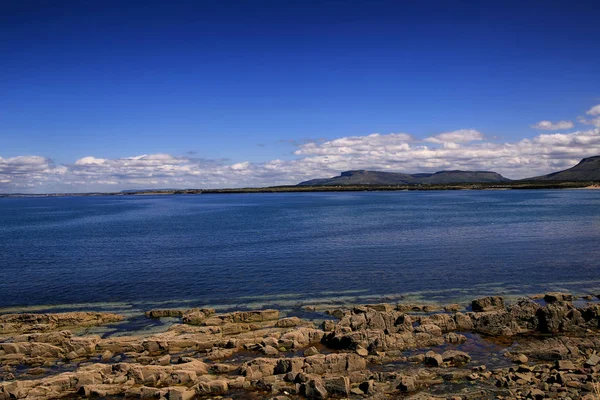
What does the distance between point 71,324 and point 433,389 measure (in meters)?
26.2

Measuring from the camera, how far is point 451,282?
4119 cm

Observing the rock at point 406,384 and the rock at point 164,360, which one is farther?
the rock at point 164,360

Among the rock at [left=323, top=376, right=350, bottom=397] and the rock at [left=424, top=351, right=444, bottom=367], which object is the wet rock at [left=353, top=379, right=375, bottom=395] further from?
the rock at [left=424, top=351, right=444, bottom=367]

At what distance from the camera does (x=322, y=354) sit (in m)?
24.7

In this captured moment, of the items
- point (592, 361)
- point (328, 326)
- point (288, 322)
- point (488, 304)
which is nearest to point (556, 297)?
point (488, 304)

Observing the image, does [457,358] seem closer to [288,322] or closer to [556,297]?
[288,322]

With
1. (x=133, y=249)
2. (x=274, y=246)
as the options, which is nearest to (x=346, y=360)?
(x=274, y=246)

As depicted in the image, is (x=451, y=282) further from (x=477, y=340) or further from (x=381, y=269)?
(x=477, y=340)

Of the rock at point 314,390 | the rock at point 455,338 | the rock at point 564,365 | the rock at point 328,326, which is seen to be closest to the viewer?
the rock at point 314,390

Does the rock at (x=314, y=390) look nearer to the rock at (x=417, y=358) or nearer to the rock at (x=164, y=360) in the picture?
the rock at (x=417, y=358)

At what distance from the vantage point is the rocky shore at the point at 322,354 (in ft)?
67.5

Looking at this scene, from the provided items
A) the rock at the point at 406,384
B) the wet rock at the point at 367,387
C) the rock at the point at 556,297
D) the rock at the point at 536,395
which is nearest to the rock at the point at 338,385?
the wet rock at the point at 367,387

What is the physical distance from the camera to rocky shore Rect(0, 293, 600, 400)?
20.6 meters

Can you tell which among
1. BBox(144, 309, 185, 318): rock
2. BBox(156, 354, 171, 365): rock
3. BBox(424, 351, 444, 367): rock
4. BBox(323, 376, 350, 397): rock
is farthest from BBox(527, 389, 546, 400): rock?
BBox(144, 309, 185, 318): rock
